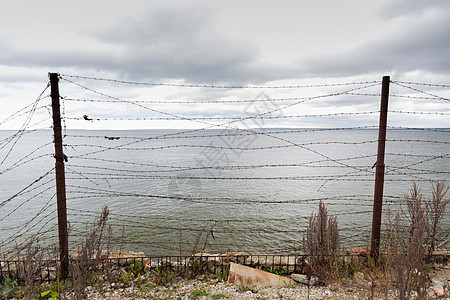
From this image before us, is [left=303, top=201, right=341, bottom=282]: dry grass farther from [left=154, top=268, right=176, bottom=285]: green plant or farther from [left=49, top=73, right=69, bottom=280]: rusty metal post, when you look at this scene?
[left=49, top=73, right=69, bottom=280]: rusty metal post

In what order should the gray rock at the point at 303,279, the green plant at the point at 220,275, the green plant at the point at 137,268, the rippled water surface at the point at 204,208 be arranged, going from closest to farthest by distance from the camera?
1. the gray rock at the point at 303,279
2. the green plant at the point at 220,275
3. the green plant at the point at 137,268
4. the rippled water surface at the point at 204,208

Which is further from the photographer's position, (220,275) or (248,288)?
(220,275)

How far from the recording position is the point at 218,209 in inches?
664

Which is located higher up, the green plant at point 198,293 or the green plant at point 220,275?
the green plant at point 198,293

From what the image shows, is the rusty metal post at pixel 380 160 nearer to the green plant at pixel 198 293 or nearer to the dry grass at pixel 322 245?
the dry grass at pixel 322 245

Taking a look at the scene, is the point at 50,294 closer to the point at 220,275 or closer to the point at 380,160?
the point at 220,275

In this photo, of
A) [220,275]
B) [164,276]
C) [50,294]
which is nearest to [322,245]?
[220,275]

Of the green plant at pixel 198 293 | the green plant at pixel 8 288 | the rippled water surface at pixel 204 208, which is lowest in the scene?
the rippled water surface at pixel 204 208

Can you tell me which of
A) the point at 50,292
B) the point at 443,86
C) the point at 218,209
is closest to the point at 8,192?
the point at 218,209

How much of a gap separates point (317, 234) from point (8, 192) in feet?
88.5

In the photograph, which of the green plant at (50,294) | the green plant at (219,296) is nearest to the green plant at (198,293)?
the green plant at (219,296)

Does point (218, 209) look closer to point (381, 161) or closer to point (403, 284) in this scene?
point (381, 161)

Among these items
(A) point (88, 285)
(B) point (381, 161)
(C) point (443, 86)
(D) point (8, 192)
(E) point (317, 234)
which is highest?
(C) point (443, 86)

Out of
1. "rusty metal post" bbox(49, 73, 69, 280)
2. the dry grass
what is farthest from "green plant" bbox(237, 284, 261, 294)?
"rusty metal post" bbox(49, 73, 69, 280)
